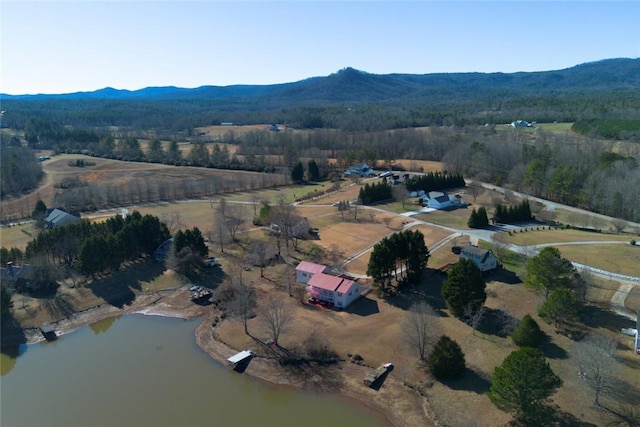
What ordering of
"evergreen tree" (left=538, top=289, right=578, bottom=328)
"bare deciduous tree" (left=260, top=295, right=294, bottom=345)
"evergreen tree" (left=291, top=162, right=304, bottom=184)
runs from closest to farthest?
"evergreen tree" (left=538, top=289, right=578, bottom=328)
"bare deciduous tree" (left=260, top=295, right=294, bottom=345)
"evergreen tree" (left=291, top=162, right=304, bottom=184)

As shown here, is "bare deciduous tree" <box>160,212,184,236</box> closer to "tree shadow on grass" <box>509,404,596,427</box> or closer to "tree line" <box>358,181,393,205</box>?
"tree line" <box>358,181,393,205</box>

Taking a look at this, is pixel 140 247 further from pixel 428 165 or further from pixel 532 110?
pixel 532 110

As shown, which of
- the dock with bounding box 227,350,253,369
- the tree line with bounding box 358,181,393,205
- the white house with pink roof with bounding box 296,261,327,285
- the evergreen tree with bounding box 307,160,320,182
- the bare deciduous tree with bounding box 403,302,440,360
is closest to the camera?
the bare deciduous tree with bounding box 403,302,440,360

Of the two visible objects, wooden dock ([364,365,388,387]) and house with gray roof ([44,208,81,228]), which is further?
house with gray roof ([44,208,81,228])

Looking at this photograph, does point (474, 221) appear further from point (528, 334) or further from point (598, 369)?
point (598, 369)

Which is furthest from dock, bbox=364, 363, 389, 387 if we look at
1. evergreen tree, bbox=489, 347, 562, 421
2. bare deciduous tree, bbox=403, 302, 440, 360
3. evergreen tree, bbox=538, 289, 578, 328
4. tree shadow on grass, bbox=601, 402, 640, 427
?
evergreen tree, bbox=538, 289, 578, 328

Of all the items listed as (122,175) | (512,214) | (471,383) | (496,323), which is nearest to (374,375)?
(471,383)
